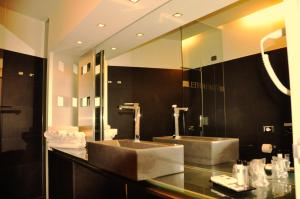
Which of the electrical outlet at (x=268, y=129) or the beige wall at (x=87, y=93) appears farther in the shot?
the beige wall at (x=87, y=93)

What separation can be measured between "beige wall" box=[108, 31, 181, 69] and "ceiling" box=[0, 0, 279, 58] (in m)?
0.07

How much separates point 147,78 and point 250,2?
0.84m

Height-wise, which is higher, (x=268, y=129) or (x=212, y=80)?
(x=212, y=80)

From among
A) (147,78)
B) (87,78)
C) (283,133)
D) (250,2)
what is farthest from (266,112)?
(87,78)

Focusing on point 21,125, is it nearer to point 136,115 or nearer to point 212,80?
point 136,115

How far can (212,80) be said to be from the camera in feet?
4.93

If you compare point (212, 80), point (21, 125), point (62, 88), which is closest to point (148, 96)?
point (212, 80)

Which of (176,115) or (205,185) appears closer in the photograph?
(205,185)

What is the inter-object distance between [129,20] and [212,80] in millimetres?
783

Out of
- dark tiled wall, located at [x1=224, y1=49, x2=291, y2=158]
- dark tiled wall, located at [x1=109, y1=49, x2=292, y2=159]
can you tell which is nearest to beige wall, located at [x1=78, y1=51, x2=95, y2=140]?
dark tiled wall, located at [x1=109, y1=49, x2=292, y2=159]

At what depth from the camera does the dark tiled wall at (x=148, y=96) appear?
5.63ft

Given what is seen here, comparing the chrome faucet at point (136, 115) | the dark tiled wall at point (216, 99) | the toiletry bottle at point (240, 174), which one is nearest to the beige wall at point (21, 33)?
the dark tiled wall at point (216, 99)

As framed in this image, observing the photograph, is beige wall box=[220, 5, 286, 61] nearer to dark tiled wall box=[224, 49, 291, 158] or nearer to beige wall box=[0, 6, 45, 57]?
dark tiled wall box=[224, 49, 291, 158]

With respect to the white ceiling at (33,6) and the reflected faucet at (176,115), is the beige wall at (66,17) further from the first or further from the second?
the reflected faucet at (176,115)
